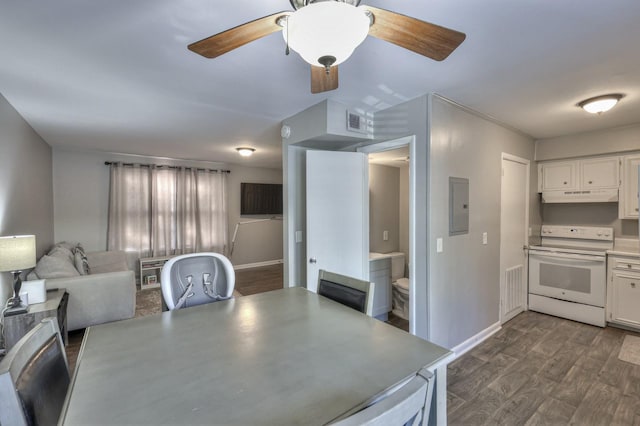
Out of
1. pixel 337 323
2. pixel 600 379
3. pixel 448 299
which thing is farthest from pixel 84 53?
pixel 600 379

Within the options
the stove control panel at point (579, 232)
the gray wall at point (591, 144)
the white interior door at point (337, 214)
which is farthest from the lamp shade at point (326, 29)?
the stove control panel at point (579, 232)

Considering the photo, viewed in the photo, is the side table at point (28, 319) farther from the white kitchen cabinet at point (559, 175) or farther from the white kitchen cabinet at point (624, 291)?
the white kitchen cabinet at point (559, 175)

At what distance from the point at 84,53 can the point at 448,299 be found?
129 inches

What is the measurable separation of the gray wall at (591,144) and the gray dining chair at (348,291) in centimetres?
381

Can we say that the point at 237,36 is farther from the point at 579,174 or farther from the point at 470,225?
the point at 579,174

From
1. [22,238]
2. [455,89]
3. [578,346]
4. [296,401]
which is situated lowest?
[578,346]

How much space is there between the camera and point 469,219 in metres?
2.80

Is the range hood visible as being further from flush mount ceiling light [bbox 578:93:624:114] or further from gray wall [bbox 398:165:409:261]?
gray wall [bbox 398:165:409:261]

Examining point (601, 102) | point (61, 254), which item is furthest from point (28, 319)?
point (601, 102)

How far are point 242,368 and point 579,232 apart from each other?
4.69 meters

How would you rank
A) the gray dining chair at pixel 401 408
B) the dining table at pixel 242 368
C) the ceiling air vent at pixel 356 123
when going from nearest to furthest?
the gray dining chair at pixel 401 408, the dining table at pixel 242 368, the ceiling air vent at pixel 356 123

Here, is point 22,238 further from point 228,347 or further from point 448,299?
point 448,299

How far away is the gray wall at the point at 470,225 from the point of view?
96.1 inches

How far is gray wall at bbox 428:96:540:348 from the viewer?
244 cm
